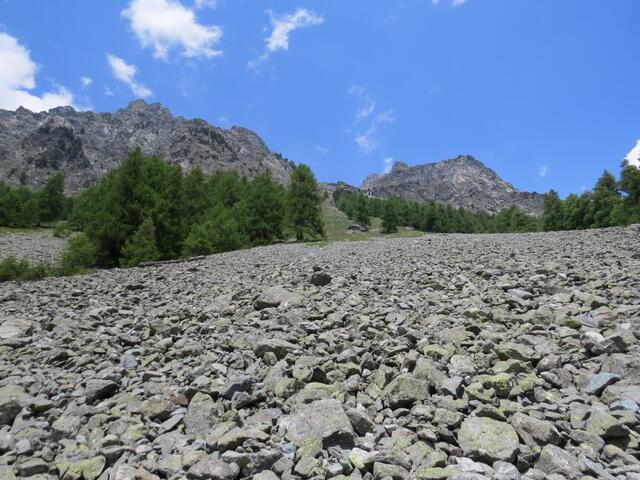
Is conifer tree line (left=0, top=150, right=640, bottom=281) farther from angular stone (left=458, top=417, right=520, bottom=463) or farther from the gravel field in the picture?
angular stone (left=458, top=417, right=520, bottom=463)

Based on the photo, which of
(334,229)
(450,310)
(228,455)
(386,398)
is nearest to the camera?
(228,455)

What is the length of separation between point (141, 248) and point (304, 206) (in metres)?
26.9

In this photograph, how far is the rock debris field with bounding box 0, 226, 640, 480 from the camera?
3.80 meters

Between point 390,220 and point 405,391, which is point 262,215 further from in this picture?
point 390,220

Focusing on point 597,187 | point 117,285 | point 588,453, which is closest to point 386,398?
point 588,453

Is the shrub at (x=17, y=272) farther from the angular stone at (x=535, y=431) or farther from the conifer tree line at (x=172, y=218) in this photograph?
the angular stone at (x=535, y=431)

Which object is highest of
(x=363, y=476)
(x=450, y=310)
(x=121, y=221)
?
(x=121, y=221)

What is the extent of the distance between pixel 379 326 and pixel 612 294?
17.8ft

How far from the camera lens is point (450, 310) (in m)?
8.52

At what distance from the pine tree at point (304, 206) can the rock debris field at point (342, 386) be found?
134 feet

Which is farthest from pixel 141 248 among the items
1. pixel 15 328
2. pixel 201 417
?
pixel 201 417

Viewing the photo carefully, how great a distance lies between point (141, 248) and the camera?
91.9 ft

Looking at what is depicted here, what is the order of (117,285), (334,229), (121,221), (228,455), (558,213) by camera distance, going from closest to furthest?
(228,455), (117,285), (121,221), (558,213), (334,229)

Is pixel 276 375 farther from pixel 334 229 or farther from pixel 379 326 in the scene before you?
pixel 334 229
